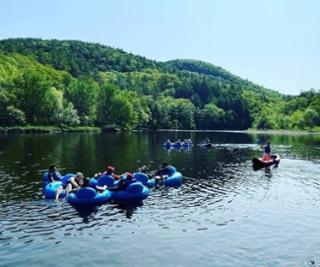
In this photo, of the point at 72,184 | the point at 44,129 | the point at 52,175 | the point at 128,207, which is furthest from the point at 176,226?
the point at 44,129

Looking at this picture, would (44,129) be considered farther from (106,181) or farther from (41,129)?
(106,181)

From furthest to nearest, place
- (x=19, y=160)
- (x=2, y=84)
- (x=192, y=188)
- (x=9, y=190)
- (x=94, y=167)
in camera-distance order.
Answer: (x=2, y=84) < (x=19, y=160) < (x=94, y=167) < (x=192, y=188) < (x=9, y=190)

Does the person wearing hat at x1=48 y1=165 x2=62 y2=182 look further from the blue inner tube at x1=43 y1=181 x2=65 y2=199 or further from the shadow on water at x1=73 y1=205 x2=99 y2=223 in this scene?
the shadow on water at x1=73 y1=205 x2=99 y2=223

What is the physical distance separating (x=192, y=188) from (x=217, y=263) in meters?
19.5

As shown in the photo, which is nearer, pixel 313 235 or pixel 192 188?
pixel 313 235

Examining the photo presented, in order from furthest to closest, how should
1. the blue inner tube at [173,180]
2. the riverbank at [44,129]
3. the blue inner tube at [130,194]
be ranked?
1. the riverbank at [44,129]
2. the blue inner tube at [173,180]
3. the blue inner tube at [130,194]

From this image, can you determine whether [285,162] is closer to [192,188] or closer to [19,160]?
[192,188]

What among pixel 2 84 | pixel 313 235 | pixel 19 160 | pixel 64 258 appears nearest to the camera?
pixel 64 258

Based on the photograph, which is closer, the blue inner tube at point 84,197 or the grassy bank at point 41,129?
the blue inner tube at point 84,197

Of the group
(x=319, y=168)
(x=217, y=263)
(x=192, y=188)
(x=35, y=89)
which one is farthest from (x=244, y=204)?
(x=35, y=89)

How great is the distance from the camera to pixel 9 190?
3597 cm

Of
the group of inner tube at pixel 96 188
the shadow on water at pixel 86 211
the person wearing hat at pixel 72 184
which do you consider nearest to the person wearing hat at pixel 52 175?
the group of inner tube at pixel 96 188

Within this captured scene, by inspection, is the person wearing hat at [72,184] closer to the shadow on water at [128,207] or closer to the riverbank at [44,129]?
the shadow on water at [128,207]

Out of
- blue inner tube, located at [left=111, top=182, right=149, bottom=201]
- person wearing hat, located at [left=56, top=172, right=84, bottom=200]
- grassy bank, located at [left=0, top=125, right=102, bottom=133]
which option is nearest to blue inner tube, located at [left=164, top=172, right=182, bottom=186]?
blue inner tube, located at [left=111, top=182, right=149, bottom=201]
